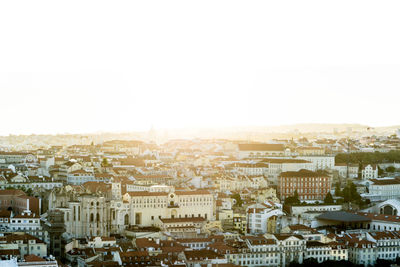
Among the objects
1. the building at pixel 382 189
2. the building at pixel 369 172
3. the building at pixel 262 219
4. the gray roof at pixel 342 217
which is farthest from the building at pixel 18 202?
the building at pixel 369 172

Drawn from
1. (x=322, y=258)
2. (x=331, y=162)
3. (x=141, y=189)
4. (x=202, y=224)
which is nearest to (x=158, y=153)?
(x=331, y=162)

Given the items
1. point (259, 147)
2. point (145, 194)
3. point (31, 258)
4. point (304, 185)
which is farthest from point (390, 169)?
point (31, 258)

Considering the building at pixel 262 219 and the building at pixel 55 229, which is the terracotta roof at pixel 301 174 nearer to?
the building at pixel 262 219

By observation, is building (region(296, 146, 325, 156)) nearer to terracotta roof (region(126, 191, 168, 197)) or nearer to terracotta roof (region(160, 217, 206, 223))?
terracotta roof (region(126, 191, 168, 197))

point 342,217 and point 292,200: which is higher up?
point 292,200

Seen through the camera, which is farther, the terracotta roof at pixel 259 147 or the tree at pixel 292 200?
the terracotta roof at pixel 259 147

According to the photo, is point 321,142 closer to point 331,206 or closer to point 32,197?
point 331,206

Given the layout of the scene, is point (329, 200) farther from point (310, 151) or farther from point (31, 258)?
point (31, 258)
